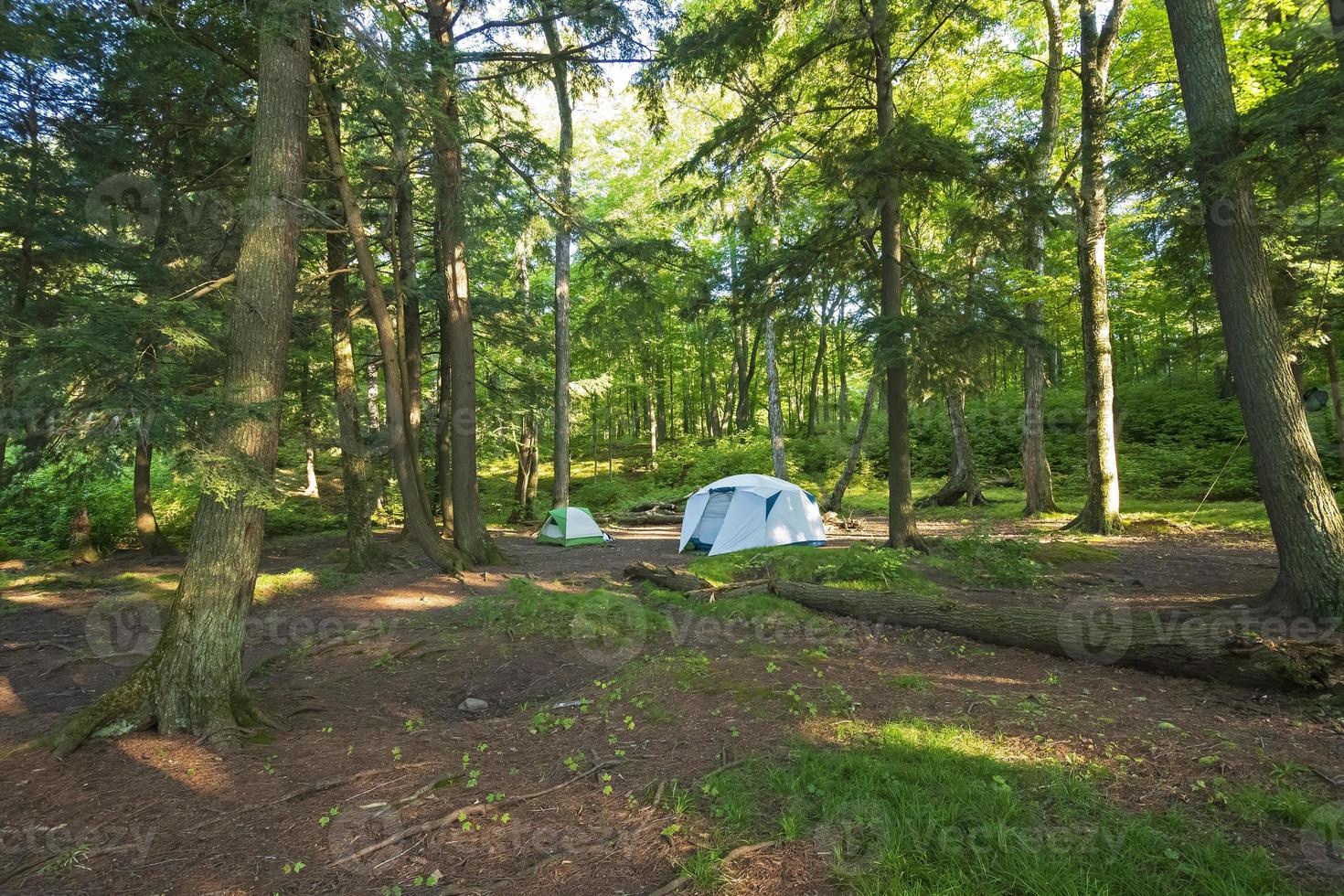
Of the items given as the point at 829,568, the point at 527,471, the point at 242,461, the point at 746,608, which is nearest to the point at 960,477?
the point at 829,568

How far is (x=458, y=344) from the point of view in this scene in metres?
10.6

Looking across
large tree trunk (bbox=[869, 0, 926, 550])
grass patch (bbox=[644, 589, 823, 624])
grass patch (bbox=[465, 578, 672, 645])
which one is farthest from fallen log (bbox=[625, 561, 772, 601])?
large tree trunk (bbox=[869, 0, 926, 550])

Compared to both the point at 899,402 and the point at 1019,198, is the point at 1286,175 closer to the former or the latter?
the point at 1019,198

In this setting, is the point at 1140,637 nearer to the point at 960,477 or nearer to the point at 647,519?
the point at 960,477

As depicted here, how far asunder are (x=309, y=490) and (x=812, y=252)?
18922mm

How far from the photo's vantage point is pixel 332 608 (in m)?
8.08

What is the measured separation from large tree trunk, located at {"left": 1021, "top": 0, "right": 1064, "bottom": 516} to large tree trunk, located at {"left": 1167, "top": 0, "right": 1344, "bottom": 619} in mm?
2733

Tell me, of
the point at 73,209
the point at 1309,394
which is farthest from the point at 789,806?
the point at 1309,394

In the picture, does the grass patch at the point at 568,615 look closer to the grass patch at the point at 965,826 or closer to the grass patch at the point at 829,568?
the grass patch at the point at 829,568

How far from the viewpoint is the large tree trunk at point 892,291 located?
913cm

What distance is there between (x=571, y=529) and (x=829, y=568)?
7.82 m

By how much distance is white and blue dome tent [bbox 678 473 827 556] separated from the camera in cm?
1238

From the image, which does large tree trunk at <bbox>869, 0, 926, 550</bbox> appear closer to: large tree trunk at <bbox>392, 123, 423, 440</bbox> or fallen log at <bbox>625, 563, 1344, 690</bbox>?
fallen log at <bbox>625, 563, 1344, 690</bbox>

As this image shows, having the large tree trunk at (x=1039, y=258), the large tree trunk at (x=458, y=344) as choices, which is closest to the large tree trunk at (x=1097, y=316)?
the large tree trunk at (x=1039, y=258)
